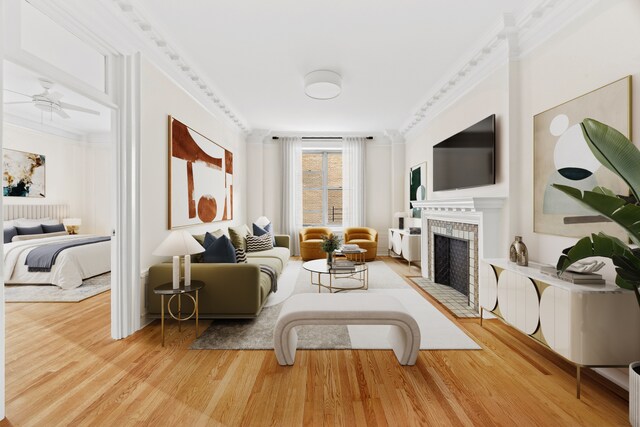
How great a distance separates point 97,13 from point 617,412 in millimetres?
4440

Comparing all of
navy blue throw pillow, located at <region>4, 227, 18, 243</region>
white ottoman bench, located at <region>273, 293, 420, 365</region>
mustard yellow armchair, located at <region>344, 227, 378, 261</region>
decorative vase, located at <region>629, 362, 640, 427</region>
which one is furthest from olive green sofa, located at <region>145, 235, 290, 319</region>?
navy blue throw pillow, located at <region>4, 227, 18, 243</region>

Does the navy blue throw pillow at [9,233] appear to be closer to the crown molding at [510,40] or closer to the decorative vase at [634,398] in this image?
the crown molding at [510,40]

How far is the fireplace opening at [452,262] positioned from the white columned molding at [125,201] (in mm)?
3754

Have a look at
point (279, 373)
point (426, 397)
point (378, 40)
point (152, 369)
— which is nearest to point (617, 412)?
point (426, 397)

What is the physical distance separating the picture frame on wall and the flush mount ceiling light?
2402mm

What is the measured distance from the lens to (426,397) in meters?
1.95

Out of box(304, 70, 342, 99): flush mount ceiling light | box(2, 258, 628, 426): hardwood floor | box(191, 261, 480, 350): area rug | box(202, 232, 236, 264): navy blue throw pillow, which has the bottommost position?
box(2, 258, 628, 426): hardwood floor

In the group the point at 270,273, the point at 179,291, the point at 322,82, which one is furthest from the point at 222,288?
the point at 322,82

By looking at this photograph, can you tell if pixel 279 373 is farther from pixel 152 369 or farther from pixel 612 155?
pixel 612 155

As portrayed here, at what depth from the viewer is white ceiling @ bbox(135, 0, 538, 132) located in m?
2.74

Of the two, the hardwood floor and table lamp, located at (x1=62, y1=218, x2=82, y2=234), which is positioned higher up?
table lamp, located at (x1=62, y1=218, x2=82, y2=234)

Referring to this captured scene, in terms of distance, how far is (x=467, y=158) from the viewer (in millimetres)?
3936

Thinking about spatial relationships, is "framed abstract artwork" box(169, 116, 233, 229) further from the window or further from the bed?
the window

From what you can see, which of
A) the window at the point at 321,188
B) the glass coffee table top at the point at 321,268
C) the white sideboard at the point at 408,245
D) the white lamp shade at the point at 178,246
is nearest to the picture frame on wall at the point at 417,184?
the white sideboard at the point at 408,245
